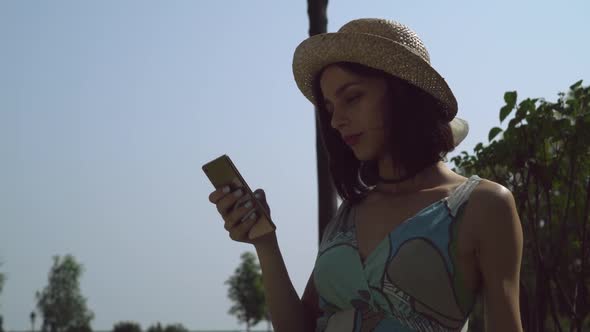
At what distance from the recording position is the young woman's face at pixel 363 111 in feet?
9.70

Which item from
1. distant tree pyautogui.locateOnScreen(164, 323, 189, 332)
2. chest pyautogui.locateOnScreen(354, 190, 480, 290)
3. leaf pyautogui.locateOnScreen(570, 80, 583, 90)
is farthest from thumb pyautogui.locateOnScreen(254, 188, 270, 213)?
distant tree pyautogui.locateOnScreen(164, 323, 189, 332)

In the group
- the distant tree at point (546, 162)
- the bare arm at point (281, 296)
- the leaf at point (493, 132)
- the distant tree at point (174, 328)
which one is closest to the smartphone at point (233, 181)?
the bare arm at point (281, 296)

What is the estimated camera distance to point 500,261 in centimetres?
269

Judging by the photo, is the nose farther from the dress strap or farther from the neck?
the dress strap

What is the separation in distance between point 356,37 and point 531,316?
10.0ft

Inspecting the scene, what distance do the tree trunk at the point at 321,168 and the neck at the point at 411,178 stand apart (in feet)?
12.6

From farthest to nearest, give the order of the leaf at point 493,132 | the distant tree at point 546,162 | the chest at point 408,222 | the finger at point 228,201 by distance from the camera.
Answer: the leaf at point 493,132 < the distant tree at point 546,162 < the finger at point 228,201 < the chest at point 408,222

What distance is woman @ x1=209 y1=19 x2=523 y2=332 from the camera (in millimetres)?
2750

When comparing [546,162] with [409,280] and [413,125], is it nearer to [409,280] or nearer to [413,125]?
[413,125]

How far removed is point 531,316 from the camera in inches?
207

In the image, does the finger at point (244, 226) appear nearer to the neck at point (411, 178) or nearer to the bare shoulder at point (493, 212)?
the neck at point (411, 178)

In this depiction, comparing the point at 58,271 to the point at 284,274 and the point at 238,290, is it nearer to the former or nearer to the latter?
the point at 238,290

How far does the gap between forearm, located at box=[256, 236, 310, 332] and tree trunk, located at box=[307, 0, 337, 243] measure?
3.72 m

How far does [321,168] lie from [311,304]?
390 centimetres
